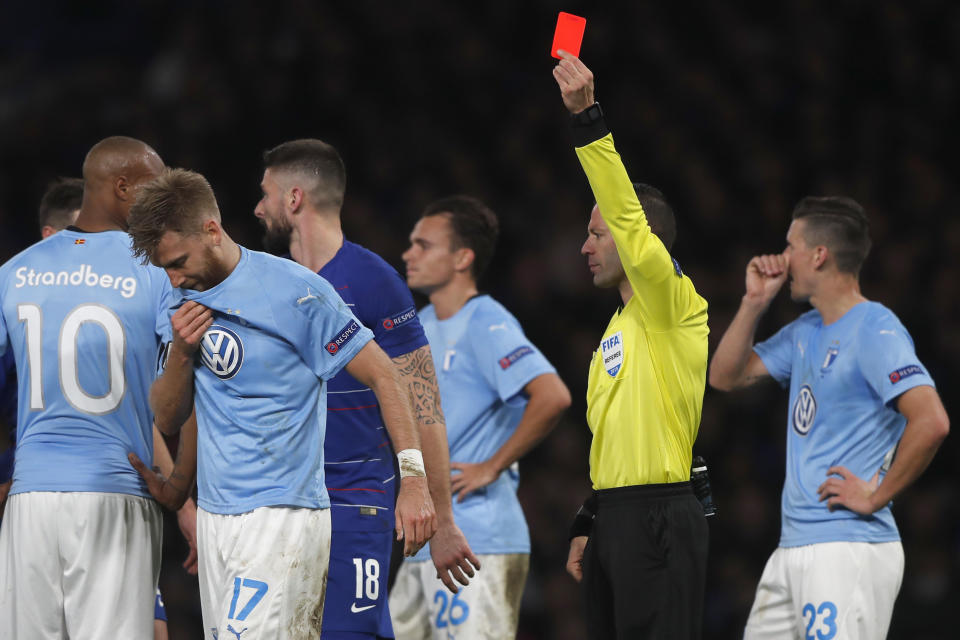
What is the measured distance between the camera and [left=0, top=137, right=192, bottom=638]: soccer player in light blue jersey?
4.29 m

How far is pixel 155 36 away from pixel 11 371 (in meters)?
9.50

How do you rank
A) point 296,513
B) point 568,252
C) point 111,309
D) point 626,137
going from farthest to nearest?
1. point 626,137
2. point 568,252
3. point 111,309
4. point 296,513

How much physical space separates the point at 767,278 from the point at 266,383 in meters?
2.65

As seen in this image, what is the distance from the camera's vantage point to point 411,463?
3723 millimetres

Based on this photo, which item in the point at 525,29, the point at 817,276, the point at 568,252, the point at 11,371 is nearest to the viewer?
the point at 11,371

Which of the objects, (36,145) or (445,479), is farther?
(36,145)

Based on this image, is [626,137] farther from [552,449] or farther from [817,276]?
[817,276]

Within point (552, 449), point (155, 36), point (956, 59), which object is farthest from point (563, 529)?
point (155, 36)

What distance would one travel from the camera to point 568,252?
10.6m

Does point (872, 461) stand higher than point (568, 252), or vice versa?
point (568, 252)

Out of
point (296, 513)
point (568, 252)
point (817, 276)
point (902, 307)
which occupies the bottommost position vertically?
point (296, 513)

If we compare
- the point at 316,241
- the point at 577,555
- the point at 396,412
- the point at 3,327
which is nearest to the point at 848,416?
the point at 577,555

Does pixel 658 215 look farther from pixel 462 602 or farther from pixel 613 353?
pixel 462 602

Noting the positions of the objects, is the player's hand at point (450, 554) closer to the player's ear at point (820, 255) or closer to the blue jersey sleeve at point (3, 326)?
the blue jersey sleeve at point (3, 326)
